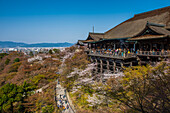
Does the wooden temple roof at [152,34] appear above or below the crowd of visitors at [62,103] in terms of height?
above

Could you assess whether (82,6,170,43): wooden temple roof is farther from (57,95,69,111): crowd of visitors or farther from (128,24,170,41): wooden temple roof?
(57,95,69,111): crowd of visitors

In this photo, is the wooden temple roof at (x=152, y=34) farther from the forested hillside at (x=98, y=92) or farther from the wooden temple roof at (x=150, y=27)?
the forested hillside at (x=98, y=92)

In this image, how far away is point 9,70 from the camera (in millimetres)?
39562

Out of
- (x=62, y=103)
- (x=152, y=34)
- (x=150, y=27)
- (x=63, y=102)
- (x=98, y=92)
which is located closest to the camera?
(x=150, y=27)

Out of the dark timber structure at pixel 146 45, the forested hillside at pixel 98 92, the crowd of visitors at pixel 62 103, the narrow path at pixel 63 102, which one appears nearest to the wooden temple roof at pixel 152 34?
the dark timber structure at pixel 146 45

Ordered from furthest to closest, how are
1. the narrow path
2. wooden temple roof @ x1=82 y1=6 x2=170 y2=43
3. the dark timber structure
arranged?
the narrow path < wooden temple roof @ x1=82 y1=6 x2=170 y2=43 < the dark timber structure

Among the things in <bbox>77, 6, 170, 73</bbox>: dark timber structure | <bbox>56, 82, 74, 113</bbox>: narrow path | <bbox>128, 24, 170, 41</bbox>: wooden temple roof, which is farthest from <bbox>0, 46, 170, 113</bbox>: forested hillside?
<bbox>128, 24, 170, 41</bbox>: wooden temple roof

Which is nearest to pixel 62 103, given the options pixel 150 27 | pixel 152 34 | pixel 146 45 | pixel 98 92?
pixel 98 92

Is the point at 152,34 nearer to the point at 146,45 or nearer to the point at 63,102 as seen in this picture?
the point at 146,45

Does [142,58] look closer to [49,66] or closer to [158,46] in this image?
[158,46]

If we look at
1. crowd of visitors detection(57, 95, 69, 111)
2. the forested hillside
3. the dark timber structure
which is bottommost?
crowd of visitors detection(57, 95, 69, 111)

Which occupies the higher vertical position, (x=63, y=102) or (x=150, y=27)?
(x=150, y=27)

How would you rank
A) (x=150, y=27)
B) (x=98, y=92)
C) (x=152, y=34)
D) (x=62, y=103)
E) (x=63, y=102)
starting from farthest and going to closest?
(x=63, y=102)
(x=62, y=103)
(x=98, y=92)
(x=152, y=34)
(x=150, y=27)

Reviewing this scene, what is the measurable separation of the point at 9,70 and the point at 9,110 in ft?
97.3
